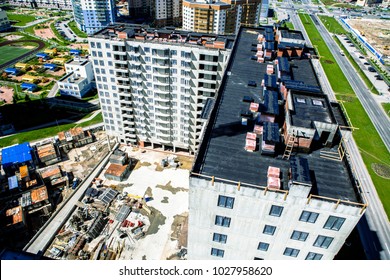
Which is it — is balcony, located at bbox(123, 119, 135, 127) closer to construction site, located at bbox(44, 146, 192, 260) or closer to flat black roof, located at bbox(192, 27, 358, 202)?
construction site, located at bbox(44, 146, 192, 260)

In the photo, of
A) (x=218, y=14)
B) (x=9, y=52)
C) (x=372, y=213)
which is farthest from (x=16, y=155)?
(x=218, y=14)

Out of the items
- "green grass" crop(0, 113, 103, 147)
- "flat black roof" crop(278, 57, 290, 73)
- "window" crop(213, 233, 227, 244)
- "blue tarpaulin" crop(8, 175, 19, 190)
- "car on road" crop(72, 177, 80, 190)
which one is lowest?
"green grass" crop(0, 113, 103, 147)

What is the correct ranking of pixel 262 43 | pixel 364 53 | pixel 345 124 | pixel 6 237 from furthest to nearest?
1. pixel 364 53
2. pixel 262 43
3. pixel 6 237
4. pixel 345 124

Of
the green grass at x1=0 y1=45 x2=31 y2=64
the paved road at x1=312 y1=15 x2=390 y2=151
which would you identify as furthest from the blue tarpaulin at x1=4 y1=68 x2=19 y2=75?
the paved road at x1=312 y1=15 x2=390 y2=151

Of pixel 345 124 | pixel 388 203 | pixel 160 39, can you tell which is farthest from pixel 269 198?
pixel 388 203

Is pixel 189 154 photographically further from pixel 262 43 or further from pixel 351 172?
pixel 351 172

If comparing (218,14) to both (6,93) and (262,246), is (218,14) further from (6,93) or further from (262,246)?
(262,246)
